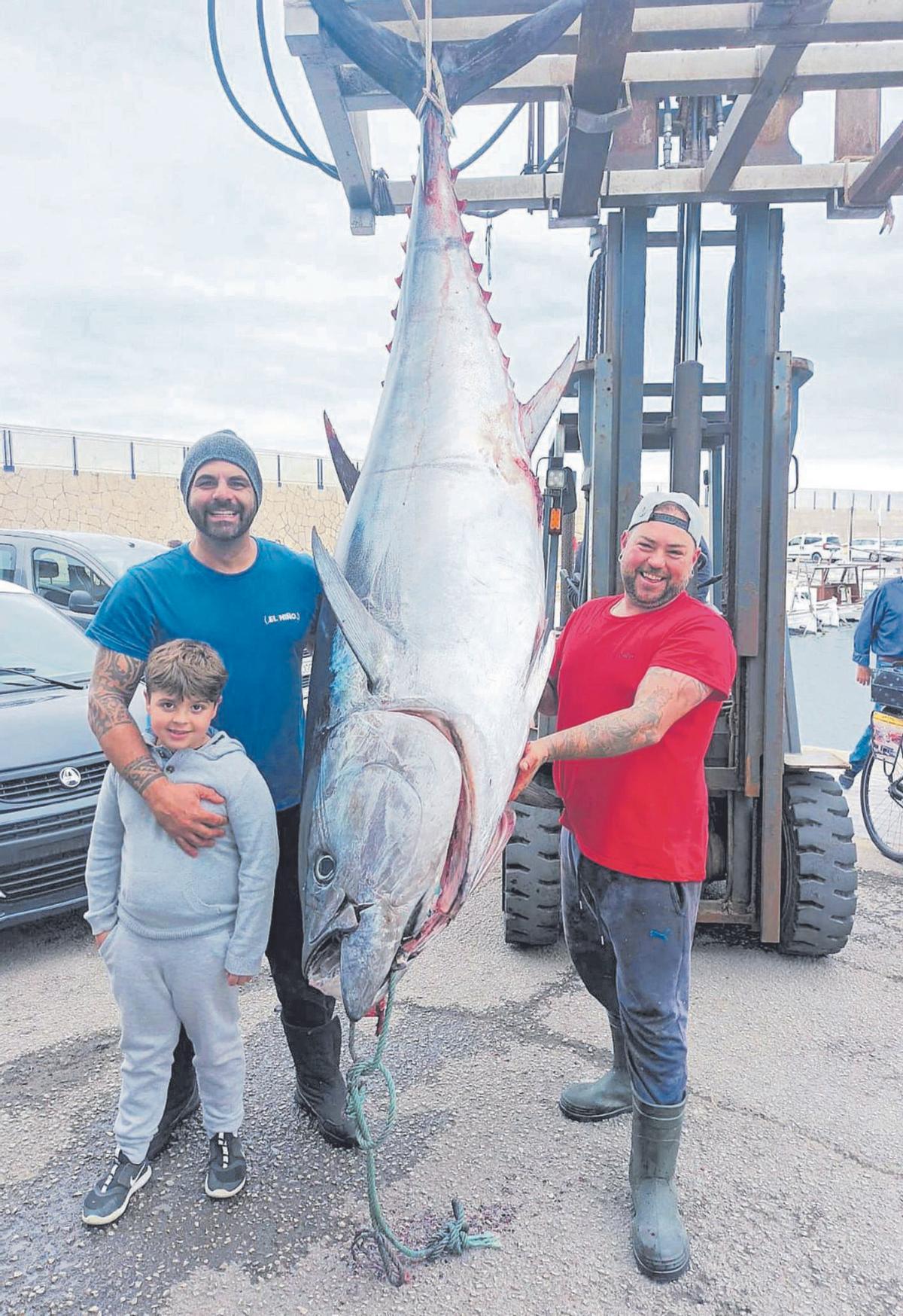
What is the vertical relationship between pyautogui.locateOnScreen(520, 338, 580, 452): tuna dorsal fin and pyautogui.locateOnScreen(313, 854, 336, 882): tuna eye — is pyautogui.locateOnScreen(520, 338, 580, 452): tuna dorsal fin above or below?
above

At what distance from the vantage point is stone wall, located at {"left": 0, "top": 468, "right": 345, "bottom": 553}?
2419 centimetres

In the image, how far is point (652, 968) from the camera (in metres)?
2.02

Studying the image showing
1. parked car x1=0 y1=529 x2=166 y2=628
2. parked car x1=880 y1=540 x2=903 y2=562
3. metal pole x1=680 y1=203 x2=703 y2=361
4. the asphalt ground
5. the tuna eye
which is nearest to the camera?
the tuna eye

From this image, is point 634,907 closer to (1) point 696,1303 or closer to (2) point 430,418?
(1) point 696,1303

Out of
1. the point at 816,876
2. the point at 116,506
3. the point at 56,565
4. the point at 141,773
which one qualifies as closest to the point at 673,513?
the point at 141,773

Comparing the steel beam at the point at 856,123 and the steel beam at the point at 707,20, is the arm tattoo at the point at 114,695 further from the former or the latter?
the steel beam at the point at 856,123

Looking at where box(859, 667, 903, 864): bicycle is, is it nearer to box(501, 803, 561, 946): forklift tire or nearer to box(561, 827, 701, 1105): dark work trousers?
box(501, 803, 561, 946): forklift tire

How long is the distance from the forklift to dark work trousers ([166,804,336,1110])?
4.21ft

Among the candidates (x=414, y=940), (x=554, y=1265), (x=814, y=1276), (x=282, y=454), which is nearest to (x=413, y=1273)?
(x=554, y=1265)

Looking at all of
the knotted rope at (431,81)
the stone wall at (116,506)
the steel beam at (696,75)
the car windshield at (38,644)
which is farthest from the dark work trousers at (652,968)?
the stone wall at (116,506)

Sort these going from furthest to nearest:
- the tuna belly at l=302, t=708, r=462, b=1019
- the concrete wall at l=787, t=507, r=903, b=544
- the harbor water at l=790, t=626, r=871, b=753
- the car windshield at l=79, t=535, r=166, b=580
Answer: the concrete wall at l=787, t=507, r=903, b=544
the harbor water at l=790, t=626, r=871, b=753
the car windshield at l=79, t=535, r=166, b=580
the tuna belly at l=302, t=708, r=462, b=1019

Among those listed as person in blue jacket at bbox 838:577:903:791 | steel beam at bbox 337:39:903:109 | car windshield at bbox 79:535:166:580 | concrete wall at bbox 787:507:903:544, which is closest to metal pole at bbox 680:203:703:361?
steel beam at bbox 337:39:903:109

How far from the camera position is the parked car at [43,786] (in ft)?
11.5

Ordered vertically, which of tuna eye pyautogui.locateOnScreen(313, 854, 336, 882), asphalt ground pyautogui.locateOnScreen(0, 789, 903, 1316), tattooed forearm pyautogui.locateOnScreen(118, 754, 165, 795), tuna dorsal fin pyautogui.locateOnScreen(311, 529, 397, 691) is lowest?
asphalt ground pyautogui.locateOnScreen(0, 789, 903, 1316)
